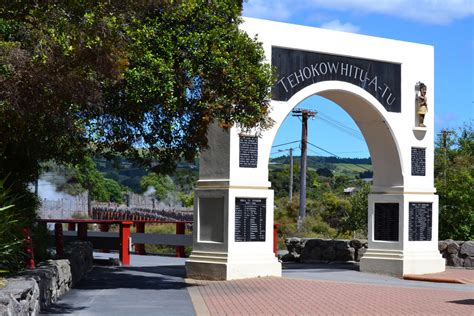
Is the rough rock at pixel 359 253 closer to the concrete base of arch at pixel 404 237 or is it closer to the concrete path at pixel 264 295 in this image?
the concrete base of arch at pixel 404 237

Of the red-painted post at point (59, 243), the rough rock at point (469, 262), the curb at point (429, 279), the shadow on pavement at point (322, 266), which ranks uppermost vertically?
the red-painted post at point (59, 243)

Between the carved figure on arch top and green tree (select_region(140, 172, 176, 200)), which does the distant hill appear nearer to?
green tree (select_region(140, 172, 176, 200))

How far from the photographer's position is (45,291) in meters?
12.8

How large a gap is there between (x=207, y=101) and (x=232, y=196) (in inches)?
152

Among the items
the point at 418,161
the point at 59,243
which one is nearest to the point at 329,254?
the point at 418,161

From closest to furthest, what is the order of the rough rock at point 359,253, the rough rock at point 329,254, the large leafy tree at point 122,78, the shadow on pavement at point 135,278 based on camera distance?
the large leafy tree at point 122,78
the shadow on pavement at point 135,278
the rough rock at point 359,253
the rough rock at point 329,254

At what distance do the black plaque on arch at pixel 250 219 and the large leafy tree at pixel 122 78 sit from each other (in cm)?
219

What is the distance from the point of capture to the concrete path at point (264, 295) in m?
13.6

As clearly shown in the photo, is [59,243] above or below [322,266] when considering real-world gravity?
above

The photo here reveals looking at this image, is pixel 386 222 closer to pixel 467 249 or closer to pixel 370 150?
pixel 370 150

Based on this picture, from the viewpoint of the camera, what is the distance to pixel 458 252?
23.0 m

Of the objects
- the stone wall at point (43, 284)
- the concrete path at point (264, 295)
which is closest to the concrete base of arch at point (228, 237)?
the concrete path at point (264, 295)

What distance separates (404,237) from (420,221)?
0.79 metres

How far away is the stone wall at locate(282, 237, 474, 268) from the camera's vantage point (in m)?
22.9
